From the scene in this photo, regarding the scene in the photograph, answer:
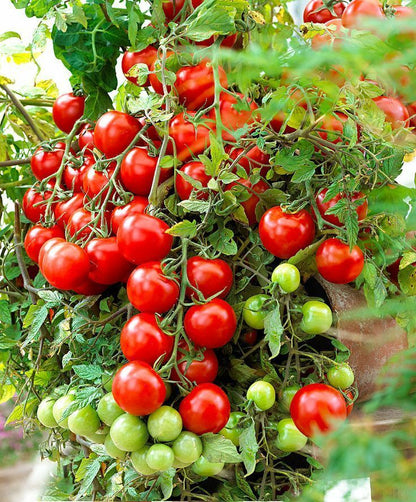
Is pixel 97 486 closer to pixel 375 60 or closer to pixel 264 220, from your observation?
pixel 264 220

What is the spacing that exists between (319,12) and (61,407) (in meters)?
0.48

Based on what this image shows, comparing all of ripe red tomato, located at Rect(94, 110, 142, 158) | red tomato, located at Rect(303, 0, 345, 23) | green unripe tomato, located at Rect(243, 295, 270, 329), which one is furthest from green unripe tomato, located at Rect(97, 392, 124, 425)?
red tomato, located at Rect(303, 0, 345, 23)

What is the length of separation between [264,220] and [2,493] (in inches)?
26.0

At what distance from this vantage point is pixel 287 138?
50cm

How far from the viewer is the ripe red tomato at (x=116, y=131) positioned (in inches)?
22.2

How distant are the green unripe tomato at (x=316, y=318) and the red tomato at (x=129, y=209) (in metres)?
0.16

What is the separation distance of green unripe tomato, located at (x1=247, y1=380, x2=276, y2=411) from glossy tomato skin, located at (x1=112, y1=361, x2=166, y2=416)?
7 centimetres

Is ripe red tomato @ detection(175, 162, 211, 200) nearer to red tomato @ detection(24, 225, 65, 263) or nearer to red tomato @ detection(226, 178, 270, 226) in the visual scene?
red tomato @ detection(226, 178, 270, 226)

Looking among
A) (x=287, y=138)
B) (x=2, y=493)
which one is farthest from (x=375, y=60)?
(x=2, y=493)

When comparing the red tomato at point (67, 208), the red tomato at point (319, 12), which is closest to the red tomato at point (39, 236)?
the red tomato at point (67, 208)

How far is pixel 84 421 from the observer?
1.59ft

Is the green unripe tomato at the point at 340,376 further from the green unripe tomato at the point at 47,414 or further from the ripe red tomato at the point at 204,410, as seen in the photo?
the green unripe tomato at the point at 47,414

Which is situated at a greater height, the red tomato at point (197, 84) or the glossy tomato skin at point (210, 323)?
the red tomato at point (197, 84)

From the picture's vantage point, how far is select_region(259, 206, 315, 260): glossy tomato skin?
50cm
